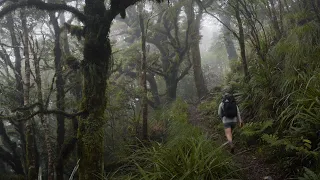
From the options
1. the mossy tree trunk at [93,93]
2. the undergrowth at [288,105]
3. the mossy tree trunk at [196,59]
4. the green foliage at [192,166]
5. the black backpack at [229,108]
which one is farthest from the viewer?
the mossy tree trunk at [196,59]

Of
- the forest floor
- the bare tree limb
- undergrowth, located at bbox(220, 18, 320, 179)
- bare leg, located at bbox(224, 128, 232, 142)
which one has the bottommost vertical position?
the forest floor

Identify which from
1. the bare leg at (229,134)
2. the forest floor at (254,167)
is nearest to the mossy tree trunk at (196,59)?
the bare leg at (229,134)

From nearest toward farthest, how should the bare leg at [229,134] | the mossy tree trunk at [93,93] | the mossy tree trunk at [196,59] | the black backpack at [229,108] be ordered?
the mossy tree trunk at [93,93] < the bare leg at [229,134] < the black backpack at [229,108] < the mossy tree trunk at [196,59]

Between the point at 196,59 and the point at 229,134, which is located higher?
the point at 196,59

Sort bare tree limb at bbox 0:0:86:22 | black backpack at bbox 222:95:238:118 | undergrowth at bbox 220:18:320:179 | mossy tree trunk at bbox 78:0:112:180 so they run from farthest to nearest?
black backpack at bbox 222:95:238:118 → bare tree limb at bbox 0:0:86:22 → mossy tree trunk at bbox 78:0:112:180 → undergrowth at bbox 220:18:320:179

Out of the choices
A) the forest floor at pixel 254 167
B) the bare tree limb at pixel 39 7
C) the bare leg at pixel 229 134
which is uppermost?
the bare tree limb at pixel 39 7

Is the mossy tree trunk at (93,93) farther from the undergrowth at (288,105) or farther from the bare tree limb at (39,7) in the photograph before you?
the undergrowth at (288,105)

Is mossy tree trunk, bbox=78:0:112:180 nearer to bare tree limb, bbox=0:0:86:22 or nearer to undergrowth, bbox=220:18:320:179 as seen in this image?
bare tree limb, bbox=0:0:86:22

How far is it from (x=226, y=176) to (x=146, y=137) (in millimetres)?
5338

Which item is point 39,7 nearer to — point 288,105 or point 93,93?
point 93,93

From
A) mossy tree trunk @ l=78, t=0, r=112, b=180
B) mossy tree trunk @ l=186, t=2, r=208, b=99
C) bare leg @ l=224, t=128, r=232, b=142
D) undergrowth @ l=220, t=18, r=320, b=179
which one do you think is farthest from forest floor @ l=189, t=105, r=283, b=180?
mossy tree trunk @ l=186, t=2, r=208, b=99

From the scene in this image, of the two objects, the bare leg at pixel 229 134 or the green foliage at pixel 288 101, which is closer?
the green foliage at pixel 288 101

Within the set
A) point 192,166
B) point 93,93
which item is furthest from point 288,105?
point 93,93

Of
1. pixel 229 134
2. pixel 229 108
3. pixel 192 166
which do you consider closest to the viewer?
pixel 192 166
